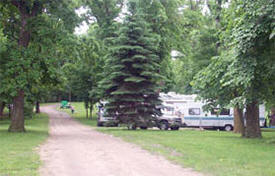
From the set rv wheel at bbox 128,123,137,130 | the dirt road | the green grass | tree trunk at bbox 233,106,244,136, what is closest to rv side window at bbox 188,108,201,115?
tree trunk at bbox 233,106,244,136

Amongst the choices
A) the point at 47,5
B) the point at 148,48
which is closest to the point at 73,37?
the point at 47,5

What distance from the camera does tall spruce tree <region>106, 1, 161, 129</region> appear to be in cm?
2623

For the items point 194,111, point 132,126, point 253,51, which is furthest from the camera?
point 194,111

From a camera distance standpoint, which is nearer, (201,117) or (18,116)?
(18,116)

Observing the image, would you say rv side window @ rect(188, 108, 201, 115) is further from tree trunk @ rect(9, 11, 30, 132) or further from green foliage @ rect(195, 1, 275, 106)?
green foliage @ rect(195, 1, 275, 106)

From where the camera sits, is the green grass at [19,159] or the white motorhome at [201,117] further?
the white motorhome at [201,117]

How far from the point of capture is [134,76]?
1042 inches

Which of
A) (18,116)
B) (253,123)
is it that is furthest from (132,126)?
(253,123)

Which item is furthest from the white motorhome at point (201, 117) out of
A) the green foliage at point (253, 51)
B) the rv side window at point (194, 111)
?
the green foliage at point (253, 51)

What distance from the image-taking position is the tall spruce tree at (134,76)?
2623 centimetres

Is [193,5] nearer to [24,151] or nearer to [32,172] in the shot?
[24,151]

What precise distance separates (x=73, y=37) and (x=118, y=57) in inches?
201

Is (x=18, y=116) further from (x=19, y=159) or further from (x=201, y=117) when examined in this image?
(x=201, y=117)

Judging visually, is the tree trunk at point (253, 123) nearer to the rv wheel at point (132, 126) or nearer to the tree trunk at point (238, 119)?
the tree trunk at point (238, 119)
